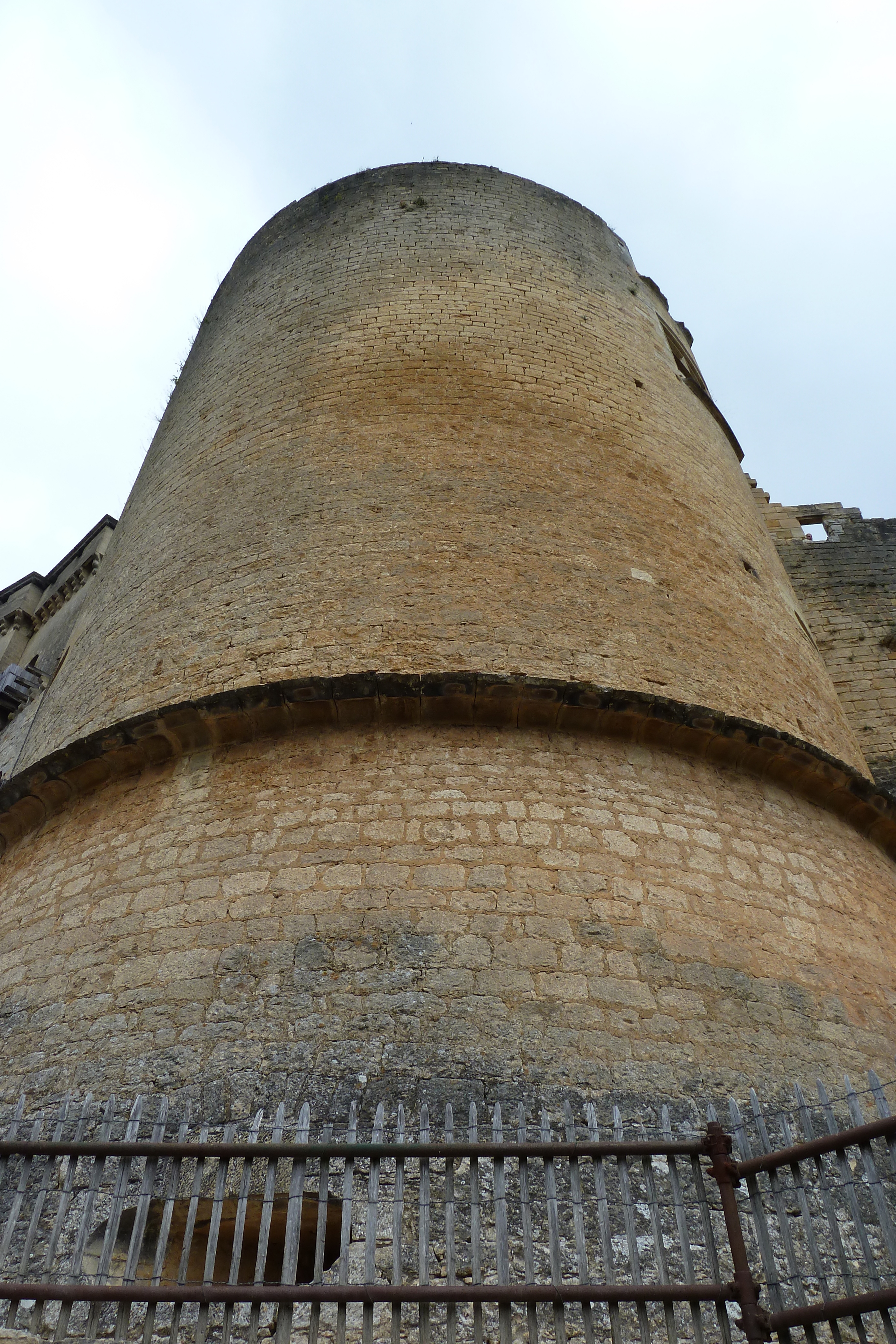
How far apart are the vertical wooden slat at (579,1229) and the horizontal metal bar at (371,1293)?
2.4 inches

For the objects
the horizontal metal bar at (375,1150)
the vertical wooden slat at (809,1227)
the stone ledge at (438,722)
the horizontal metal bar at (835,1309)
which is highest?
the stone ledge at (438,722)

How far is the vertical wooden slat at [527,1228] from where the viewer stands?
2303 mm

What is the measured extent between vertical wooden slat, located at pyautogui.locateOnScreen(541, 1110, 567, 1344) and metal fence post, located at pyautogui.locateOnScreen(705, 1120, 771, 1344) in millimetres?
411

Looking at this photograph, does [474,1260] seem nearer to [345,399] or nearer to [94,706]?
[94,706]

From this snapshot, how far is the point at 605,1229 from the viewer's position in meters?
2.43

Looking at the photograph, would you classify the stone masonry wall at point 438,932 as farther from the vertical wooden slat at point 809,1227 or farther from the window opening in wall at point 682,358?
the window opening in wall at point 682,358

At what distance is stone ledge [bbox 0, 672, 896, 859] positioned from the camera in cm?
482

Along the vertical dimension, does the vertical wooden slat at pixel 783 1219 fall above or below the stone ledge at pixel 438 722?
below

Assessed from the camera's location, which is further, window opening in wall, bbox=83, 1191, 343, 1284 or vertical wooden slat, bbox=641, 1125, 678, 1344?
window opening in wall, bbox=83, 1191, 343, 1284

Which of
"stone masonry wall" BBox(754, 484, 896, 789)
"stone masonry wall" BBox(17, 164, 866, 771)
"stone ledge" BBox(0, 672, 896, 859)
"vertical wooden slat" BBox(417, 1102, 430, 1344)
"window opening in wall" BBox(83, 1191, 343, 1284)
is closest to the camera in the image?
"vertical wooden slat" BBox(417, 1102, 430, 1344)

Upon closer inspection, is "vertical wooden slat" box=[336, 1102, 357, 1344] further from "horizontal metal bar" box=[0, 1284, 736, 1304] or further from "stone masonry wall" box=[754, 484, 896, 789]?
"stone masonry wall" box=[754, 484, 896, 789]

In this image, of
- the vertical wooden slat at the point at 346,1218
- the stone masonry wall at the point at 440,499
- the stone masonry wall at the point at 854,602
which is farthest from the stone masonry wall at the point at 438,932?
the stone masonry wall at the point at 854,602

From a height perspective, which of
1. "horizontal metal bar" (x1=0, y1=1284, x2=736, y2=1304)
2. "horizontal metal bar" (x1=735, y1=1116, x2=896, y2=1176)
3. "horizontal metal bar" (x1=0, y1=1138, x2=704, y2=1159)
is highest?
"horizontal metal bar" (x1=0, y1=1138, x2=704, y2=1159)

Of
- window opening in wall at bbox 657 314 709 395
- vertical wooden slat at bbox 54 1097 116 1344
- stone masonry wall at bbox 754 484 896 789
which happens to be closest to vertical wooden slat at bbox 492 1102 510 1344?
vertical wooden slat at bbox 54 1097 116 1344
